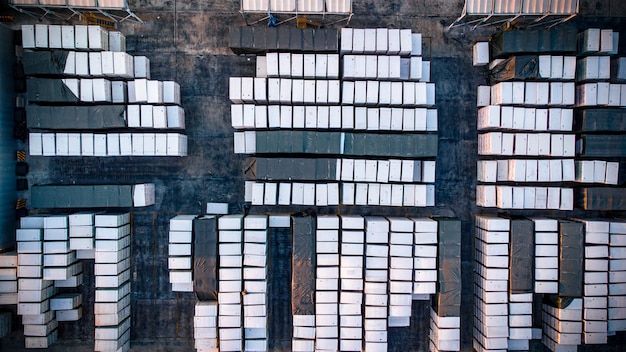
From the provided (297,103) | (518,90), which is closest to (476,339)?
(518,90)

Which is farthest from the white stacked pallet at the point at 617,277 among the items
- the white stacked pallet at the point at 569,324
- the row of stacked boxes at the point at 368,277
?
the row of stacked boxes at the point at 368,277

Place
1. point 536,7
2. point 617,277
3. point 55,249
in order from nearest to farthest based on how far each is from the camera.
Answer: point 536,7, point 55,249, point 617,277

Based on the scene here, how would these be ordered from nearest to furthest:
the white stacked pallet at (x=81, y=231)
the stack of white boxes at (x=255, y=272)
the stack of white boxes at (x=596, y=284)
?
the white stacked pallet at (x=81, y=231) → the stack of white boxes at (x=255, y=272) → the stack of white boxes at (x=596, y=284)

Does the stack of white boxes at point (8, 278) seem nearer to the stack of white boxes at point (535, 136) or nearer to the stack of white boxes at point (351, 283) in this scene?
the stack of white boxes at point (351, 283)

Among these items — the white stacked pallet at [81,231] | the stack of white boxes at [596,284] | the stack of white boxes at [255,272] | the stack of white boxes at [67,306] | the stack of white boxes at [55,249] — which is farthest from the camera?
the stack of white boxes at [67,306]

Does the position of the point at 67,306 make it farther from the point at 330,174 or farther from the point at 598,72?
the point at 598,72

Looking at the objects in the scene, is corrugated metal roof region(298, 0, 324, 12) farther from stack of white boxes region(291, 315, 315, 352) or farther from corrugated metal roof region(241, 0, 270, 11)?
stack of white boxes region(291, 315, 315, 352)

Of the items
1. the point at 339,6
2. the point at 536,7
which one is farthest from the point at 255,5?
the point at 536,7

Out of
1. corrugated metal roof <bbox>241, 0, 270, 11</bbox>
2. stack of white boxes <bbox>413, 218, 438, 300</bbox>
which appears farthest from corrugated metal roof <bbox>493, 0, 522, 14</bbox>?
corrugated metal roof <bbox>241, 0, 270, 11</bbox>
